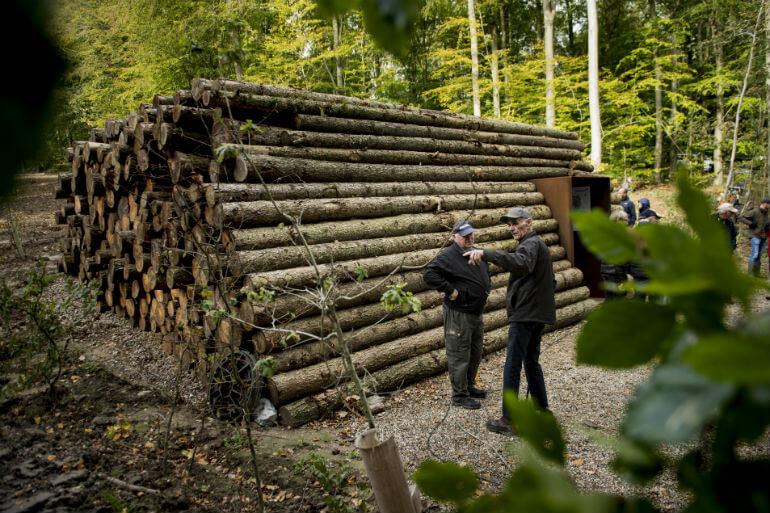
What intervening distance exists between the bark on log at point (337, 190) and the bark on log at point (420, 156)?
1.29ft

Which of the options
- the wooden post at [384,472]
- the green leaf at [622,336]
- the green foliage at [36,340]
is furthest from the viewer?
the green foliage at [36,340]

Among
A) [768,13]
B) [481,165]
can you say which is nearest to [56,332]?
[481,165]

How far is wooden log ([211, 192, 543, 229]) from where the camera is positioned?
202 inches

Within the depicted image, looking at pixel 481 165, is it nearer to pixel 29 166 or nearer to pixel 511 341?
pixel 511 341

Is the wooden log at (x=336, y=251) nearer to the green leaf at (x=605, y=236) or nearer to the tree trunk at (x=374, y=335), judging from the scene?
the tree trunk at (x=374, y=335)

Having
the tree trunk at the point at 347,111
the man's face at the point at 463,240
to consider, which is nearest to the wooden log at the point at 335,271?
the man's face at the point at 463,240

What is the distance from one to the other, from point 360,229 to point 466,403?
2.55 metres

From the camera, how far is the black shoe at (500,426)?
15.1ft

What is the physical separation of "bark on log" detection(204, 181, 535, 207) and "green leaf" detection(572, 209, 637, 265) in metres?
3.41

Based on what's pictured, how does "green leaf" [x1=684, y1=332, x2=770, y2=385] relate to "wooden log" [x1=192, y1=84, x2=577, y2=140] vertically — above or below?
below

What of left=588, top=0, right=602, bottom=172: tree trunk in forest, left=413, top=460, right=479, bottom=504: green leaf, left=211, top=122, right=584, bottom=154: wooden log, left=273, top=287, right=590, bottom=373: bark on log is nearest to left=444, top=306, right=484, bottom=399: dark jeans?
left=273, top=287, right=590, bottom=373: bark on log

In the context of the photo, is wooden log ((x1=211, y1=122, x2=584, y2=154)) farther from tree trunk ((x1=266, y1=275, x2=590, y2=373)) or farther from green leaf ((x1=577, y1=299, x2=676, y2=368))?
green leaf ((x1=577, y1=299, x2=676, y2=368))

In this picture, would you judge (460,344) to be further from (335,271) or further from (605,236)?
(605,236)

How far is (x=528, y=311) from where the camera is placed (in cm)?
459
